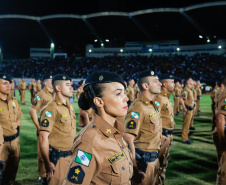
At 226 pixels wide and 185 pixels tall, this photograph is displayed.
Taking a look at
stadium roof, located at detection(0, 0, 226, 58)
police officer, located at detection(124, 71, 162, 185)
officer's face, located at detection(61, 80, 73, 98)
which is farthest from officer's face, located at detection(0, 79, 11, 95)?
stadium roof, located at detection(0, 0, 226, 58)

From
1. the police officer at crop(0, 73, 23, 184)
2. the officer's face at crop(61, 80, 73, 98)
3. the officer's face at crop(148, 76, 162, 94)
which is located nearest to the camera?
the officer's face at crop(148, 76, 162, 94)

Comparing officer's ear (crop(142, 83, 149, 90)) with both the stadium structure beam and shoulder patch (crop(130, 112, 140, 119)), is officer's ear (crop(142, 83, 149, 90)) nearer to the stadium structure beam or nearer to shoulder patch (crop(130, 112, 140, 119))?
shoulder patch (crop(130, 112, 140, 119))

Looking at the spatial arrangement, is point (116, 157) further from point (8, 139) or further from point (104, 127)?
point (8, 139)

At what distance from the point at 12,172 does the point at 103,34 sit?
46.6 meters

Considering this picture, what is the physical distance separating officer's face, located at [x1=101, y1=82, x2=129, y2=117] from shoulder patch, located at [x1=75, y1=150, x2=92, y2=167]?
0.43 metres

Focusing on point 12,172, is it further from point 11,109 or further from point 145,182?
point 145,182

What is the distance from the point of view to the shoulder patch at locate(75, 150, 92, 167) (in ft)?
5.40

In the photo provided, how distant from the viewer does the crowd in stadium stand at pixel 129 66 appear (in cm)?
3575

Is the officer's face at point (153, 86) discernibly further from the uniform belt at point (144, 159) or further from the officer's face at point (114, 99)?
the officer's face at point (114, 99)

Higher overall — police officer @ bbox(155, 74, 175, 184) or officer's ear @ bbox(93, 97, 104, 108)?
officer's ear @ bbox(93, 97, 104, 108)

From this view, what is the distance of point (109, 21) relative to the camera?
43.4 metres

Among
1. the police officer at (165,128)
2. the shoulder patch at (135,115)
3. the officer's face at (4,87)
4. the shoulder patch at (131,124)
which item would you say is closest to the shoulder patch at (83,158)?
the shoulder patch at (131,124)

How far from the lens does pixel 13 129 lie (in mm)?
4828

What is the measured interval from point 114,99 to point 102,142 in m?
0.38
